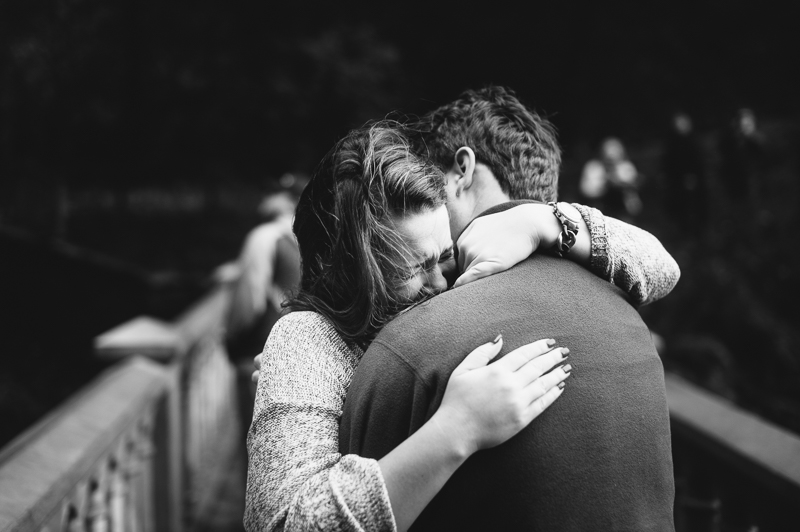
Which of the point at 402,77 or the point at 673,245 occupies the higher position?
the point at 402,77

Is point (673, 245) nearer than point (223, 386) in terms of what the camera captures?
No

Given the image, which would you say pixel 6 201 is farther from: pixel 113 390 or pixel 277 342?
pixel 277 342

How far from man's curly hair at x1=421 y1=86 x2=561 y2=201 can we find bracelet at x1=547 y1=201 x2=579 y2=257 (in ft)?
0.64

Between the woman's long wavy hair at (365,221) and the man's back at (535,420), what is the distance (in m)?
0.17

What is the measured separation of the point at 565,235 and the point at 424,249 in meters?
0.31

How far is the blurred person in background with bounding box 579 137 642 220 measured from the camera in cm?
1188

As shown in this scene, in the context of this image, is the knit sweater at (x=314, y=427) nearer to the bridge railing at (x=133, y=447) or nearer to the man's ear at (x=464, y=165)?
the man's ear at (x=464, y=165)

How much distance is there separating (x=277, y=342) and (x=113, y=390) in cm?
199

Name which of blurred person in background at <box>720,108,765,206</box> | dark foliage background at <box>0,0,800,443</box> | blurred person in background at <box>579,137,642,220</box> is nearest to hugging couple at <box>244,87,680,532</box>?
dark foliage background at <box>0,0,800,443</box>

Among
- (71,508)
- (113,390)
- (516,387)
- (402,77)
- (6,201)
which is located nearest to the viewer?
(516,387)

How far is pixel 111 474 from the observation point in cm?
282

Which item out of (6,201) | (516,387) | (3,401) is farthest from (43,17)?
(516,387)

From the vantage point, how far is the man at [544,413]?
1.25 meters

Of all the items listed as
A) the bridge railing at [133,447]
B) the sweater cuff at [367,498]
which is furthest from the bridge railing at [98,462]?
the sweater cuff at [367,498]
